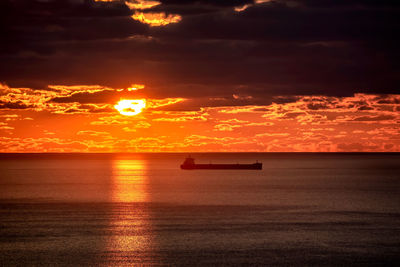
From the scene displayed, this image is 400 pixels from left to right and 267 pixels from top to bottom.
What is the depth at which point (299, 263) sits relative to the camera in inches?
2215

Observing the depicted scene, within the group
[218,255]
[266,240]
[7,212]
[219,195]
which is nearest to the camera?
[218,255]

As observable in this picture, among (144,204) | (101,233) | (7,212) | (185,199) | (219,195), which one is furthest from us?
(219,195)

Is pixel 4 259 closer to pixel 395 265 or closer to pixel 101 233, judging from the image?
pixel 101 233

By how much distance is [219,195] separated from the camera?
134 meters

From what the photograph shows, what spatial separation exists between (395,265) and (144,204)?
65.2m

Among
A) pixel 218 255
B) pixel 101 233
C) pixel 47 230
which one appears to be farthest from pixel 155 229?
pixel 218 255

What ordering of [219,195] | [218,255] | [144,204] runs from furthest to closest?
[219,195] < [144,204] < [218,255]

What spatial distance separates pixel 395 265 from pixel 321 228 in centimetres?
2317

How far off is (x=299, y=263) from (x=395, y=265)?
9003 mm

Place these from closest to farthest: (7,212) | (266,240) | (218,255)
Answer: (218,255) → (266,240) → (7,212)

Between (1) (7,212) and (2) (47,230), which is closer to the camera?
(2) (47,230)

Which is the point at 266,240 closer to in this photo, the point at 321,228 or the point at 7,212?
Result: the point at 321,228

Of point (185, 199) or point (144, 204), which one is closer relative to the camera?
point (144, 204)

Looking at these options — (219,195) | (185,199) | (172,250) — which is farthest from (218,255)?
(219,195)
